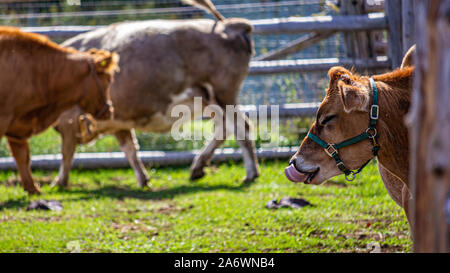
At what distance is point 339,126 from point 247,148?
425 centimetres

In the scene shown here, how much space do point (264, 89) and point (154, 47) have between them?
2164 millimetres

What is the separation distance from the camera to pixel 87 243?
491 centimetres

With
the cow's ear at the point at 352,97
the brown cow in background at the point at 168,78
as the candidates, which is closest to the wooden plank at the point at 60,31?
the brown cow in background at the point at 168,78

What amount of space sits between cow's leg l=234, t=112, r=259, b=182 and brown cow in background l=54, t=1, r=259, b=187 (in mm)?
Result: 10

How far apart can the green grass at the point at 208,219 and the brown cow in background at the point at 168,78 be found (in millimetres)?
640

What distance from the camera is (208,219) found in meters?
5.58

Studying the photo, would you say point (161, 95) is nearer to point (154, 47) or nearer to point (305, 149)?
point (154, 47)

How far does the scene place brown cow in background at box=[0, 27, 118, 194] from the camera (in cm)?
616

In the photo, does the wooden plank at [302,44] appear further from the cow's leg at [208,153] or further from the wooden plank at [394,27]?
the cow's leg at [208,153]

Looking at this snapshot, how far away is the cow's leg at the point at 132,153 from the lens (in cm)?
748

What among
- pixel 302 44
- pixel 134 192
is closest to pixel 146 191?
pixel 134 192

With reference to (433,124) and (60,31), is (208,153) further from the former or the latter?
(433,124)

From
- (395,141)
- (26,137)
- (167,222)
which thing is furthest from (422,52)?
(26,137)

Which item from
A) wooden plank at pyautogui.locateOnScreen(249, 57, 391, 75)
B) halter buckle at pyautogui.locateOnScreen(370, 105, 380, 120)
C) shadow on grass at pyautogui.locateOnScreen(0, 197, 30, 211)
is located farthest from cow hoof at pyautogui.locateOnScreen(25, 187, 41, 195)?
halter buckle at pyautogui.locateOnScreen(370, 105, 380, 120)
